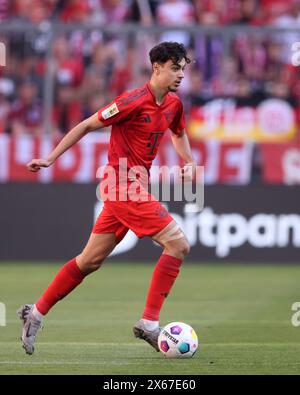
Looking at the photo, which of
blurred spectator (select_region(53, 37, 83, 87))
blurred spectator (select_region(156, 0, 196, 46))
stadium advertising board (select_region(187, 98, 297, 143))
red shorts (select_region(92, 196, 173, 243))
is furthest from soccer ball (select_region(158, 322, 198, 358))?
blurred spectator (select_region(156, 0, 196, 46))

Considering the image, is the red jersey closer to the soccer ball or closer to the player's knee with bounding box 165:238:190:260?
the player's knee with bounding box 165:238:190:260

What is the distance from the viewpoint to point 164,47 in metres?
8.43

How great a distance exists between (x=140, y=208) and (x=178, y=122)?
925 millimetres

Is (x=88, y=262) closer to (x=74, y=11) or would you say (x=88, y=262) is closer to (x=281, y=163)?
(x=281, y=163)

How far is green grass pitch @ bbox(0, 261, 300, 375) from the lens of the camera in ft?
25.2

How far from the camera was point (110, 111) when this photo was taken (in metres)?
8.30

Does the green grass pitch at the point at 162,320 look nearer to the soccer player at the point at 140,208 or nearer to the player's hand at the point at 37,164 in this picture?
the soccer player at the point at 140,208

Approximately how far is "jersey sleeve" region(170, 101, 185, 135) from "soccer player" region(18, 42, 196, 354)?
0.38ft

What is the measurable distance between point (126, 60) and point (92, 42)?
0.58 metres

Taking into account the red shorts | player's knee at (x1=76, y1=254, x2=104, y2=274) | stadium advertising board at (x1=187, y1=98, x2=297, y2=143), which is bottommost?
player's knee at (x1=76, y1=254, x2=104, y2=274)

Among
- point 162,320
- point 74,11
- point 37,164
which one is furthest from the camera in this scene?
point 74,11

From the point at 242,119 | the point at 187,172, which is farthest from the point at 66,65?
the point at 187,172

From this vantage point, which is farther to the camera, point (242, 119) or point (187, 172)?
point (242, 119)

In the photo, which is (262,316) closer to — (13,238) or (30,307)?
(30,307)
